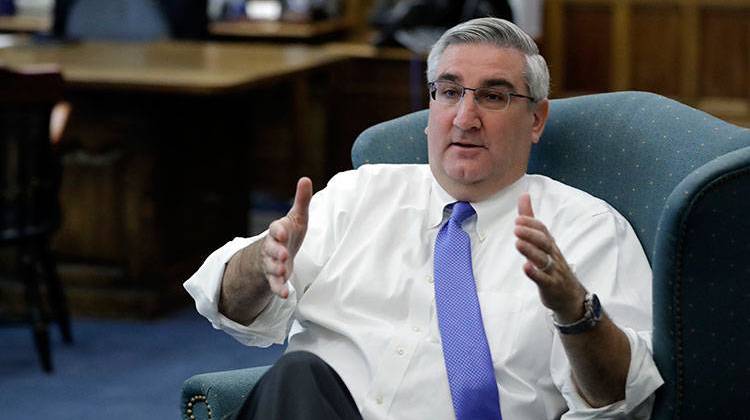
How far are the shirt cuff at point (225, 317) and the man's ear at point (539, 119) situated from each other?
0.51 meters

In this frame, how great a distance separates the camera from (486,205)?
7.41 ft

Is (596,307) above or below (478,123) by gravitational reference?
below

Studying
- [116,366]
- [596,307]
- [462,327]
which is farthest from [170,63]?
[596,307]

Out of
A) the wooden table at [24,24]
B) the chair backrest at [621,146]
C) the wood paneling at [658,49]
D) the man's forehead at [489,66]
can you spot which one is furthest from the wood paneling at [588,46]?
the man's forehead at [489,66]

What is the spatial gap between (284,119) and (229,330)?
14.3ft

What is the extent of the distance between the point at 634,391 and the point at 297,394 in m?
0.45

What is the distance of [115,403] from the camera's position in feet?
12.2

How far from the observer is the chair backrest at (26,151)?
4.00 meters

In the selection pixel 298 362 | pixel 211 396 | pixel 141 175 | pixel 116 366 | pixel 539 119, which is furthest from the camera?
pixel 141 175

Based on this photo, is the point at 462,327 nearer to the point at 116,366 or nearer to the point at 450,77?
the point at 450,77

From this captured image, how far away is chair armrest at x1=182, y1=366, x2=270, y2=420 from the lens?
214 cm

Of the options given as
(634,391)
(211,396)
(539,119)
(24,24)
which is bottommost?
(24,24)

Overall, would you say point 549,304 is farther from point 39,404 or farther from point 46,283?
point 46,283

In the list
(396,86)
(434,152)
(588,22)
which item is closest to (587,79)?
(588,22)
